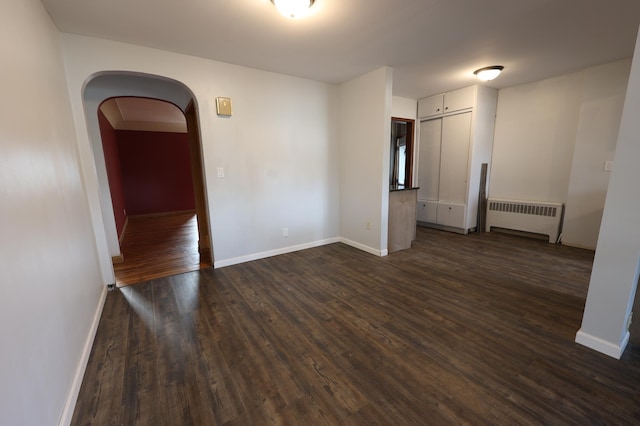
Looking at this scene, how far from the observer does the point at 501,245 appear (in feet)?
13.4

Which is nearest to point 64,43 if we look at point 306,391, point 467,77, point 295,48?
point 295,48

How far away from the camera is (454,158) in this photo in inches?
187

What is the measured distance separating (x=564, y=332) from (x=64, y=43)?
4.89 meters

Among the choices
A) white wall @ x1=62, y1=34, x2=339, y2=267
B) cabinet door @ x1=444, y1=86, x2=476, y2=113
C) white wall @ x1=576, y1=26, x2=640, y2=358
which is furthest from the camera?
cabinet door @ x1=444, y1=86, x2=476, y2=113

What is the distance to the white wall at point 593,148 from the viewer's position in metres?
3.41

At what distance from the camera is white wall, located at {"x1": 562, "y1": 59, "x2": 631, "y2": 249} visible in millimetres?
3412

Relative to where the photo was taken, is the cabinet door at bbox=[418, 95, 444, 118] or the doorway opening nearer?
the doorway opening

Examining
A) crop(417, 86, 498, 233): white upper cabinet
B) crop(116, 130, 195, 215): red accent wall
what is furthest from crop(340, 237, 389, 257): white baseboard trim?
crop(116, 130, 195, 215): red accent wall

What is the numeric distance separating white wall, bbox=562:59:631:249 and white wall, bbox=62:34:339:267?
11.5ft

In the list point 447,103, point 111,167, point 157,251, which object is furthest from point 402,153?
point 111,167

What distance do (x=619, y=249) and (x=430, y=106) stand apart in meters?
4.04

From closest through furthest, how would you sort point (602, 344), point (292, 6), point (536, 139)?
point (602, 344), point (292, 6), point (536, 139)

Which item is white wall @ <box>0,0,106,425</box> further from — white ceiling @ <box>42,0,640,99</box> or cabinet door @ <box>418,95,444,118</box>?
cabinet door @ <box>418,95,444,118</box>

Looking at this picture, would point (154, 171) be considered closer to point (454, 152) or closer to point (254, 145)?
point (254, 145)
